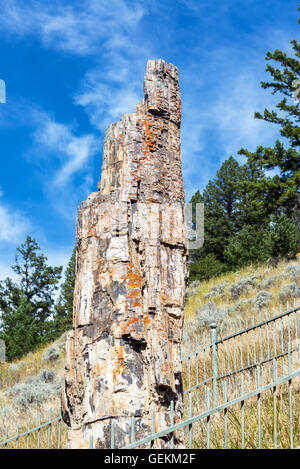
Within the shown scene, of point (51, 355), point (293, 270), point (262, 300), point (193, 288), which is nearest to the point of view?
point (262, 300)

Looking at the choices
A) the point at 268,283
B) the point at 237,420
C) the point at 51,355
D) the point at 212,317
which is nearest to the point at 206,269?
the point at 268,283

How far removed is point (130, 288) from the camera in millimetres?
3877

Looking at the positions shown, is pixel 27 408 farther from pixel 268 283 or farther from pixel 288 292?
pixel 268 283

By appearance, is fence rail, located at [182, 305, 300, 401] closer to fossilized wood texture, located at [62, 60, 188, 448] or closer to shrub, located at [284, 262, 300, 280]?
fossilized wood texture, located at [62, 60, 188, 448]

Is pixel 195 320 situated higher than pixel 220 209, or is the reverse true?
pixel 220 209

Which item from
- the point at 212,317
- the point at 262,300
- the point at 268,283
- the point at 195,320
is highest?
the point at 268,283

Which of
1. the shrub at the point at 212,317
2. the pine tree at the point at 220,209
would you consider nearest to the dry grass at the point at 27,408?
the shrub at the point at 212,317

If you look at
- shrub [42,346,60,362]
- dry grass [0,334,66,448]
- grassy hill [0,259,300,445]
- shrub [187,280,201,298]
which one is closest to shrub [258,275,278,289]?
grassy hill [0,259,300,445]

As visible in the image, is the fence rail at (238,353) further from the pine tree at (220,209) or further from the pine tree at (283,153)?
the pine tree at (220,209)

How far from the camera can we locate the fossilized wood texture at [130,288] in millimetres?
3699

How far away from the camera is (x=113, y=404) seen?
11.9ft
